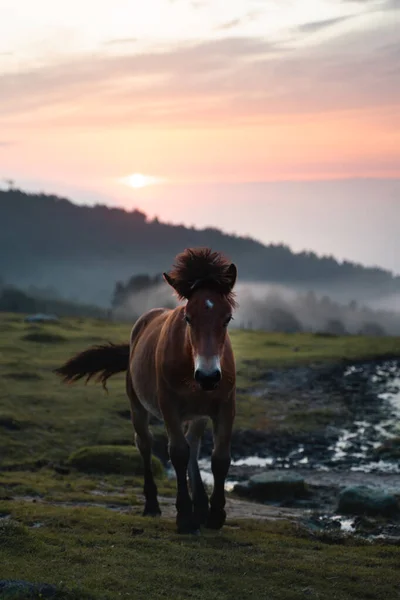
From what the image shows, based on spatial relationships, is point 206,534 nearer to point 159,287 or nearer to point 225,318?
point 225,318

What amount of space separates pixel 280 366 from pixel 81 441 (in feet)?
61.8

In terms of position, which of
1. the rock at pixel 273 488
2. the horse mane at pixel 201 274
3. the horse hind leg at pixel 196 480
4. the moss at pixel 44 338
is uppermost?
the horse mane at pixel 201 274

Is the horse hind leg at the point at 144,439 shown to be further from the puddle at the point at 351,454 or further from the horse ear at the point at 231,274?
the puddle at the point at 351,454

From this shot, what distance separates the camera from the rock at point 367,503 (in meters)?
15.4

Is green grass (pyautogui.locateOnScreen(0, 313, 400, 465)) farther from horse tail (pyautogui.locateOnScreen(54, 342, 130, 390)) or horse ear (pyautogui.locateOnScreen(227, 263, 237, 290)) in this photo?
horse ear (pyautogui.locateOnScreen(227, 263, 237, 290))

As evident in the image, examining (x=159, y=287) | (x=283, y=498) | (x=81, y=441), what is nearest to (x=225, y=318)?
(x=283, y=498)

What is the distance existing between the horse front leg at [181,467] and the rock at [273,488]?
6564 mm

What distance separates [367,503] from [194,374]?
703 centimetres

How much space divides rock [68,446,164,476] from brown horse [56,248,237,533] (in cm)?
619

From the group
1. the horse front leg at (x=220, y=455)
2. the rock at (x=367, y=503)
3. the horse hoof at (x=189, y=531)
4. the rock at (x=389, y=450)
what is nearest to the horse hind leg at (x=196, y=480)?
the horse front leg at (x=220, y=455)

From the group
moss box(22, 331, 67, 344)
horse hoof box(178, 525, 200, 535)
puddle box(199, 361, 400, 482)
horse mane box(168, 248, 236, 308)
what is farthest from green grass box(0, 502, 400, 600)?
moss box(22, 331, 67, 344)

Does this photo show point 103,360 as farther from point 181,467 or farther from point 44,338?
point 44,338

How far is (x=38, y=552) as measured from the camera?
31.7ft

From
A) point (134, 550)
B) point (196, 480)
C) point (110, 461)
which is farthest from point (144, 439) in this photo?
point (110, 461)
